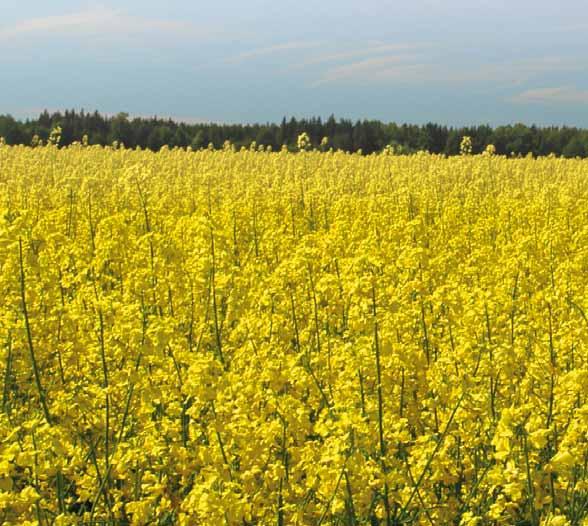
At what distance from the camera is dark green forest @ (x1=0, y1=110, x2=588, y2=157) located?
4875 centimetres

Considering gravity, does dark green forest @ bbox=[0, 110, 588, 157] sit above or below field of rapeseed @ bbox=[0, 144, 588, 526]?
above

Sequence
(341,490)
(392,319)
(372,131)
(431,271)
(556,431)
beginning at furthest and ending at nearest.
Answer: (372,131), (431,271), (392,319), (556,431), (341,490)

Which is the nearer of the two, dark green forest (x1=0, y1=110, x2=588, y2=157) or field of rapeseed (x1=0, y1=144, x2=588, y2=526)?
field of rapeseed (x1=0, y1=144, x2=588, y2=526)

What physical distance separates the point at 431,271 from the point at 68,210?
7.35 meters

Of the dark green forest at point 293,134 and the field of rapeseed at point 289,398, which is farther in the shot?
the dark green forest at point 293,134

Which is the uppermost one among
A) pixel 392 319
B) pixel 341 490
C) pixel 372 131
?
pixel 372 131

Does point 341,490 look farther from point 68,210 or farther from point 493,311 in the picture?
point 68,210

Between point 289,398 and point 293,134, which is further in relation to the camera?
point 293,134

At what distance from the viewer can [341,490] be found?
11.3 ft

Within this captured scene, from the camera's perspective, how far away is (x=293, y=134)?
51688 millimetres

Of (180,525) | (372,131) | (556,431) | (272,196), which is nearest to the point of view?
(180,525)

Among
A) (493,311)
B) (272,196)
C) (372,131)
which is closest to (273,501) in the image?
(493,311)

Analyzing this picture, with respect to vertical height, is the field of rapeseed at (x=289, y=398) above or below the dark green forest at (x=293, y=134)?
below

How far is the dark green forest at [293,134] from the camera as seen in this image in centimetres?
4875
